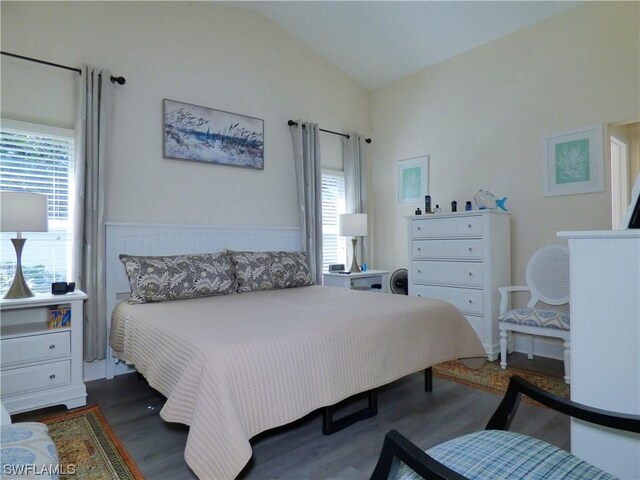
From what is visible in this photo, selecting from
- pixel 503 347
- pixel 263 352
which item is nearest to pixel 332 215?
pixel 503 347

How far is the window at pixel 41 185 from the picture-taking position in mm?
2674

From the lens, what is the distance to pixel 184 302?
104 inches

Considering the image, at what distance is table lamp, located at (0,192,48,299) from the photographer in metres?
2.26

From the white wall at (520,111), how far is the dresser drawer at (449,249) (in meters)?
0.54

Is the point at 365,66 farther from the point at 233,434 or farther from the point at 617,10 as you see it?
the point at 233,434

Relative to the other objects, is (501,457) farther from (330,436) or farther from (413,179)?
(413,179)

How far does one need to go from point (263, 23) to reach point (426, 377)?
3840 mm

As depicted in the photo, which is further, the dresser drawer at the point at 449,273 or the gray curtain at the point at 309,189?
the gray curtain at the point at 309,189

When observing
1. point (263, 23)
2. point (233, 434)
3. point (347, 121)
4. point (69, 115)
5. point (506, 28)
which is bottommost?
point (233, 434)

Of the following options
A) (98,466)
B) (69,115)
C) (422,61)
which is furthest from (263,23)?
(98,466)

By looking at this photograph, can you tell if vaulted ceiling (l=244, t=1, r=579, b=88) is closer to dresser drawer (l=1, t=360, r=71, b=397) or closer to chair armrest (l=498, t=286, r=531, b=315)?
chair armrest (l=498, t=286, r=531, b=315)

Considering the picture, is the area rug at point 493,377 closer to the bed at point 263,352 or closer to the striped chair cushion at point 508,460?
the bed at point 263,352

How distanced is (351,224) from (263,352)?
9.52 feet

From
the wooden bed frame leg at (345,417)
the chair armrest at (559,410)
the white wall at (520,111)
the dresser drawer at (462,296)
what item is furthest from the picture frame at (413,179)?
the chair armrest at (559,410)
